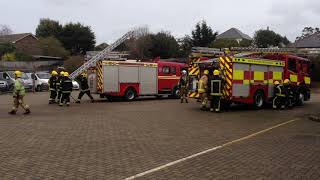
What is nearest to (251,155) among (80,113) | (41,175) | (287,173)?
(287,173)

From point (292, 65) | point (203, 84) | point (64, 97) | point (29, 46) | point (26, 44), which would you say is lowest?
point (64, 97)

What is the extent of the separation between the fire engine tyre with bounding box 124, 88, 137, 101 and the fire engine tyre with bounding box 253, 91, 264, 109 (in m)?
7.44

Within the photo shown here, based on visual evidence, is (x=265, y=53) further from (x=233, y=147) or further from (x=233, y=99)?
(x=233, y=147)

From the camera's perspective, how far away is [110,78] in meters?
25.4

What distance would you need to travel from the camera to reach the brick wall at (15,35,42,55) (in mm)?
68644

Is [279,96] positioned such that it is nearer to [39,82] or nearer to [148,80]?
[148,80]

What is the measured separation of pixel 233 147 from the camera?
10977 mm

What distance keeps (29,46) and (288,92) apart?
2150 inches

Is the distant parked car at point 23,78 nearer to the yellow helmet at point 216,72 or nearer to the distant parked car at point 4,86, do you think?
the distant parked car at point 4,86

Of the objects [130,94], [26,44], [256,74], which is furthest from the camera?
[26,44]

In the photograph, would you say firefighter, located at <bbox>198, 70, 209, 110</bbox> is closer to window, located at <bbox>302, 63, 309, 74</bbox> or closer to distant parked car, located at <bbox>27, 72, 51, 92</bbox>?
window, located at <bbox>302, 63, 309, 74</bbox>

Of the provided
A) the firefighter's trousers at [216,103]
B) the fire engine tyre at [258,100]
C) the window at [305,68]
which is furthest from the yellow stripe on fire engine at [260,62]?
the window at [305,68]

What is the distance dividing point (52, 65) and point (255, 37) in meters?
36.2

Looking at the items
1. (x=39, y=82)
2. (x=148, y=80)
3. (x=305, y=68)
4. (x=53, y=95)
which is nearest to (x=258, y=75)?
(x=305, y=68)
